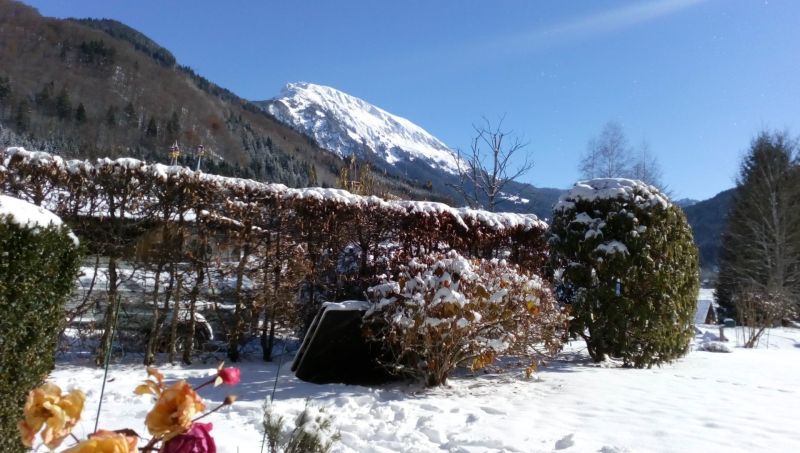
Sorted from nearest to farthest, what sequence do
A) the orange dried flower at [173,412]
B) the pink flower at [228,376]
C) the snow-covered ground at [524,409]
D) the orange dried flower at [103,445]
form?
the orange dried flower at [103,445] < the orange dried flower at [173,412] < the pink flower at [228,376] < the snow-covered ground at [524,409]

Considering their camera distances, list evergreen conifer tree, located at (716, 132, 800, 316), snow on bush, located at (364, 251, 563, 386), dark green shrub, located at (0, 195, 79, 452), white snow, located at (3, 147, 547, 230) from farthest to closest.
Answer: evergreen conifer tree, located at (716, 132, 800, 316)
white snow, located at (3, 147, 547, 230)
snow on bush, located at (364, 251, 563, 386)
dark green shrub, located at (0, 195, 79, 452)

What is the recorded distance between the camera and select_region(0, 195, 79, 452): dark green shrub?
2461mm

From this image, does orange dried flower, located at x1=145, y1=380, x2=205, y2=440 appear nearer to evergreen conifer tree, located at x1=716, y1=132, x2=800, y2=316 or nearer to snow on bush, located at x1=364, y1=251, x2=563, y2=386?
snow on bush, located at x1=364, y1=251, x2=563, y2=386

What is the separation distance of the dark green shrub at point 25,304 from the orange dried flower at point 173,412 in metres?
1.90

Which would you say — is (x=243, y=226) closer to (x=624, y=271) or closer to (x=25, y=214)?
(x=25, y=214)

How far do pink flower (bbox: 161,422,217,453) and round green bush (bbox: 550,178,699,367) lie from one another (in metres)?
6.00

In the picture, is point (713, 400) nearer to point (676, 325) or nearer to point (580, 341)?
point (676, 325)

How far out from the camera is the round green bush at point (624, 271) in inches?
257

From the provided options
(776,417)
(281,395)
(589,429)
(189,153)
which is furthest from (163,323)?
(189,153)

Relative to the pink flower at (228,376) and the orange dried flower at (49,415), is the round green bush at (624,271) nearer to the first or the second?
the pink flower at (228,376)

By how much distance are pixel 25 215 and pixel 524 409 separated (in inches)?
158

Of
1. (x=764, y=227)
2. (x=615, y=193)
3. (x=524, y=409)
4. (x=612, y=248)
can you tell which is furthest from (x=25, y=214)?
(x=764, y=227)

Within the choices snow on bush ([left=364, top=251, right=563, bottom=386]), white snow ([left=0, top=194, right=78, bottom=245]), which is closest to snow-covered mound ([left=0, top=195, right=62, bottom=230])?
white snow ([left=0, top=194, right=78, bottom=245])

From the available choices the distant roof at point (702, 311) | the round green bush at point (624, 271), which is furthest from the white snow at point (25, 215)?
the distant roof at point (702, 311)
